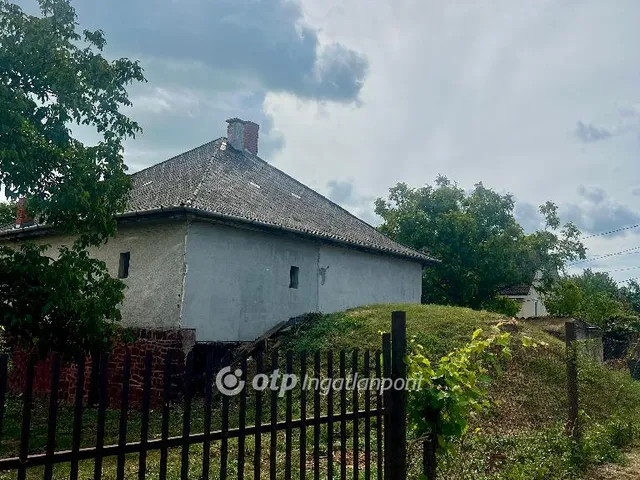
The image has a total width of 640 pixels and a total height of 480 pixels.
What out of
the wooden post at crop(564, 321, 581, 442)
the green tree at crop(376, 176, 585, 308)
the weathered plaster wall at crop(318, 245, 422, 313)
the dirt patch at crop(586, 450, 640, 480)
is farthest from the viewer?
the green tree at crop(376, 176, 585, 308)

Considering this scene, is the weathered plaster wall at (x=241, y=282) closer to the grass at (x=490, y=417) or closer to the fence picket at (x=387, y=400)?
the grass at (x=490, y=417)

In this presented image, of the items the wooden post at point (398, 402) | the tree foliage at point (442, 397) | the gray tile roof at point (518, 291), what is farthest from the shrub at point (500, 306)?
the wooden post at point (398, 402)

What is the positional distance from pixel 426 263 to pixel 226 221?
977 centimetres

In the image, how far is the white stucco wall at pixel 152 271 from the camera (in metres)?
12.3

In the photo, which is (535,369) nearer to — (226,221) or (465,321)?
(465,321)

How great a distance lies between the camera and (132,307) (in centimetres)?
1308

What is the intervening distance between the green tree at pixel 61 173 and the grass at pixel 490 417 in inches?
74.2

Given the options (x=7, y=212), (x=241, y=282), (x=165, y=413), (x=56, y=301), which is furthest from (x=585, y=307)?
(x=7, y=212)

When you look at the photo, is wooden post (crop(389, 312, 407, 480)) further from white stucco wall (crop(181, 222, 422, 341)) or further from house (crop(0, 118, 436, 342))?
white stucco wall (crop(181, 222, 422, 341))

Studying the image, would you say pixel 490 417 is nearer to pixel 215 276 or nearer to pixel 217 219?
pixel 215 276

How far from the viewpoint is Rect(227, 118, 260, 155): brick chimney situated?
1892cm

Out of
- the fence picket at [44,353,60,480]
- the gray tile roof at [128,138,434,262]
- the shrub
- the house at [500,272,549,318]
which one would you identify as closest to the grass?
the fence picket at [44,353,60,480]

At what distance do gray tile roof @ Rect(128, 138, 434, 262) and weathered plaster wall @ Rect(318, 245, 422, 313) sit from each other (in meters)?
0.51

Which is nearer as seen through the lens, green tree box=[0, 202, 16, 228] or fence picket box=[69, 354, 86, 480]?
fence picket box=[69, 354, 86, 480]
